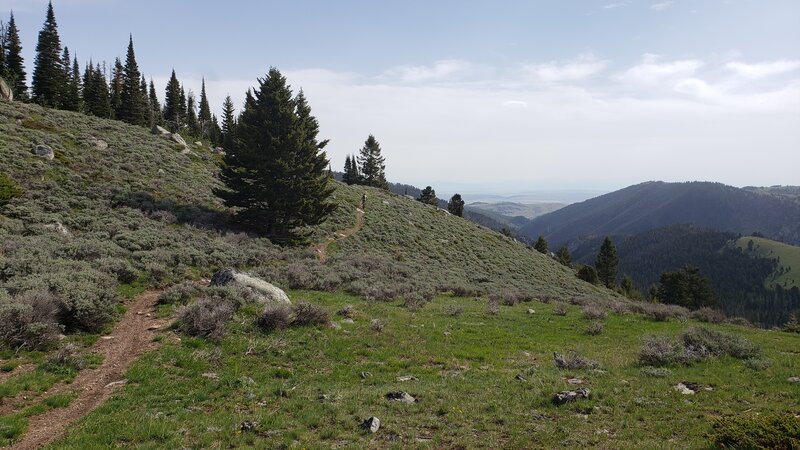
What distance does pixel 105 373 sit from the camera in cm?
1124

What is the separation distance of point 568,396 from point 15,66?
90.4m

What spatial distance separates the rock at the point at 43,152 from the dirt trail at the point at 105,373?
26.2 m

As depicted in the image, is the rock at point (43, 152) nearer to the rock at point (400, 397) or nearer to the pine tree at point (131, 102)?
the rock at point (400, 397)

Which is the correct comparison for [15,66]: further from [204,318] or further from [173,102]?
[204,318]

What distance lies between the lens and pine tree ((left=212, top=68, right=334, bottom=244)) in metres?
33.5

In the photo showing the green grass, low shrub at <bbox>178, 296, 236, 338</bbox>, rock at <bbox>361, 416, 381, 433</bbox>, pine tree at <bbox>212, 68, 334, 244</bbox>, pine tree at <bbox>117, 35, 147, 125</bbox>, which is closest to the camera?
the green grass

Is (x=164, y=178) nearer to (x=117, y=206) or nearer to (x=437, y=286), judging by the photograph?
(x=117, y=206)

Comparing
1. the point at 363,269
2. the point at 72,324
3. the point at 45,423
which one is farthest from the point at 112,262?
the point at 363,269

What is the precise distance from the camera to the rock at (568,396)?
10305mm

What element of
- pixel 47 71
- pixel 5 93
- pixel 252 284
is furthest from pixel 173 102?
pixel 252 284

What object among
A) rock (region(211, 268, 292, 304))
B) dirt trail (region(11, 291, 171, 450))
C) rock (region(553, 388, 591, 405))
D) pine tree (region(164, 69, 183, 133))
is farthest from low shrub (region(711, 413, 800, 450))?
pine tree (region(164, 69, 183, 133))

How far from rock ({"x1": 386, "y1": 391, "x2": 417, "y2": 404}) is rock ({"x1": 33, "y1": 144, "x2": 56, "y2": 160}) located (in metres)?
38.3

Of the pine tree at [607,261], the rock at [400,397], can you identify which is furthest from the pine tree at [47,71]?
the pine tree at [607,261]

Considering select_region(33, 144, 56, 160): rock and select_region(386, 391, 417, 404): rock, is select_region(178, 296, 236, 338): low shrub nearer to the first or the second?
select_region(386, 391, 417, 404): rock
